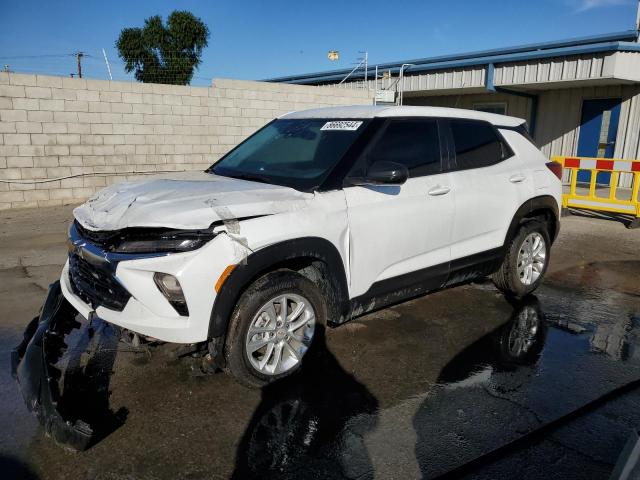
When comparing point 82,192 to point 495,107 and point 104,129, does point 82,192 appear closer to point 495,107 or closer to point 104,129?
point 104,129

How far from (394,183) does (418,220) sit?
0.53 meters

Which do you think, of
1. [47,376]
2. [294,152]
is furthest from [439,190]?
[47,376]

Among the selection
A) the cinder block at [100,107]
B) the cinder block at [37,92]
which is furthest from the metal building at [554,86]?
the cinder block at [37,92]

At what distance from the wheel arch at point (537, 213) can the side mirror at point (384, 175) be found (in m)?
1.83

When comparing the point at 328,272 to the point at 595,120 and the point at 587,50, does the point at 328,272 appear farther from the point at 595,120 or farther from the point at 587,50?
the point at 595,120

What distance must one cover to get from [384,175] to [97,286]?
1.97 metres

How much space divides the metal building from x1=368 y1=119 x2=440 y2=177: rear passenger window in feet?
32.7

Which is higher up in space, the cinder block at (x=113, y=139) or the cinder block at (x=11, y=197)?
the cinder block at (x=113, y=139)

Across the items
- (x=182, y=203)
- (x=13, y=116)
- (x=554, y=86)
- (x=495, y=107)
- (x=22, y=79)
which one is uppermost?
(x=554, y=86)

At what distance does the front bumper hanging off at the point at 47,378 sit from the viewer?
2.63 meters

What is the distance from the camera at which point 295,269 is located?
3.57 meters

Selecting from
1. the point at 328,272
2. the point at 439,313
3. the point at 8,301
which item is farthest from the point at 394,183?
the point at 8,301

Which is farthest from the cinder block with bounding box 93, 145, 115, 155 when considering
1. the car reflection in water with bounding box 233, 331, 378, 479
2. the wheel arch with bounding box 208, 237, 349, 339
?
the car reflection in water with bounding box 233, 331, 378, 479

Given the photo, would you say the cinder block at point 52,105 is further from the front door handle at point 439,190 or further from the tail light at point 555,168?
the tail light at point 555,168
